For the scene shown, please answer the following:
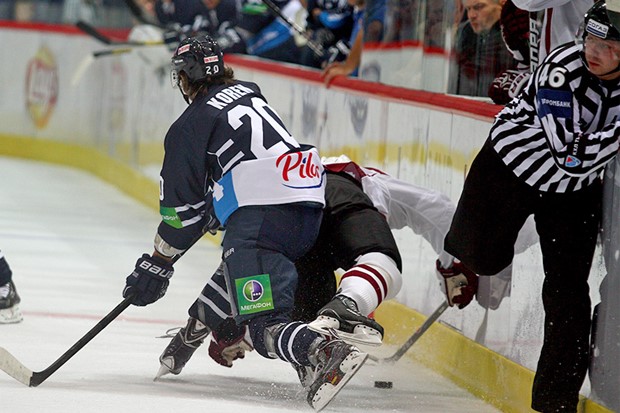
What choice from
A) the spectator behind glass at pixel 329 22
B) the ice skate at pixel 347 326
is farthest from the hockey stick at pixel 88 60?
the ice skate at pixel 347 326

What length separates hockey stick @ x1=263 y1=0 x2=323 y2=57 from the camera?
7.51 metres

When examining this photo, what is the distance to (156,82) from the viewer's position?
9.26m

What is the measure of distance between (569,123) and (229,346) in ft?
4.61

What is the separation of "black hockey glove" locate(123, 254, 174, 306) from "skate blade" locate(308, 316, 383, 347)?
1.87 ft

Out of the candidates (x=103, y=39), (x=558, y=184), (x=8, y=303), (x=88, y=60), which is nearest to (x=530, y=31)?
(x=558, y=184)

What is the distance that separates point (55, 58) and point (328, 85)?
5528 mm

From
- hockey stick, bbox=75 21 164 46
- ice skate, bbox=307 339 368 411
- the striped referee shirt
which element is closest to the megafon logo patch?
hockey stick, bbox=75 21 164 46

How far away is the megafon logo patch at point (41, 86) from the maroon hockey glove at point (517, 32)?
756 cm

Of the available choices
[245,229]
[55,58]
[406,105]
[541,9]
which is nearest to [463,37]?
[406,105]

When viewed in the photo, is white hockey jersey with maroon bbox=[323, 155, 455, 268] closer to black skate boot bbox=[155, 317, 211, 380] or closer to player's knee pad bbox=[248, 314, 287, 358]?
black skate boot bbox=[155, 317, 211, 380]

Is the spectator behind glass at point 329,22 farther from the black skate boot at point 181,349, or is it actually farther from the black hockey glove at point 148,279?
the black hockey glove at point 148,279

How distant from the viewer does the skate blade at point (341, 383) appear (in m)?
3.59

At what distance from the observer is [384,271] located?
4016 millimetres

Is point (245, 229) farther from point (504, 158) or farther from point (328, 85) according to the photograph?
point (328, 85)
